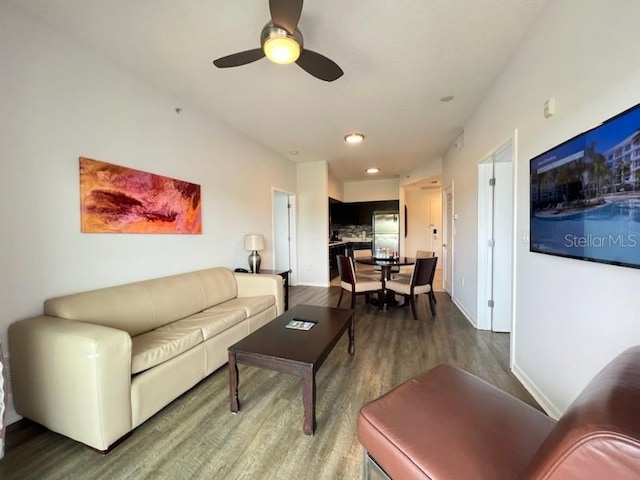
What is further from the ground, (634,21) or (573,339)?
(634,21)

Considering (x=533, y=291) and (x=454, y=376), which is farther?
(x=533, y=291)

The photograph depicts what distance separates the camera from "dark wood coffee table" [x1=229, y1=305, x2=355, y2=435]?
1.59 m

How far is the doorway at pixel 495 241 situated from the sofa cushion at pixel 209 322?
2772 mm

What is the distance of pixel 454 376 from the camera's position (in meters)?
1.42

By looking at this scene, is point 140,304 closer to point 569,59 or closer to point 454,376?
point 454,376

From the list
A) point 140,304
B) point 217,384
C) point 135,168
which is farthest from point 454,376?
point 135,168

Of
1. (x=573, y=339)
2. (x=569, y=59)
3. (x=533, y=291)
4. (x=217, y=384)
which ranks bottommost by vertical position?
(x=217, y=384)

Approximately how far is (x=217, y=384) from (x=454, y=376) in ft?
5.82

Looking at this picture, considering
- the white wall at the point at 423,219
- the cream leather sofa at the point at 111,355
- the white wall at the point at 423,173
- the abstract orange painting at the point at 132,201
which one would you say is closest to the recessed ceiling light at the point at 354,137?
the white wall at the point at 423,173

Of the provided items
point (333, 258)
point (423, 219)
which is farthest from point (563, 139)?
point (423, 219)

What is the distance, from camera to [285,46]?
173 centimetres

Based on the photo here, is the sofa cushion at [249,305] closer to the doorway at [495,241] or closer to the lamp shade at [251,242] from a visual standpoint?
the lamp shade at [251,242]

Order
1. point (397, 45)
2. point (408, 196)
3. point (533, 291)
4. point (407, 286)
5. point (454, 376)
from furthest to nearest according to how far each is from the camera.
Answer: point (408, 196) < point (407, 286) < point (397, 45) < point (533, 291) < point (454, 376)

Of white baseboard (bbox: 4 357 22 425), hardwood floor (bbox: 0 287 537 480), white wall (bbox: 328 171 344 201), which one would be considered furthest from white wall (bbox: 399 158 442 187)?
white baseboard (bbox: 4 357 22 425)
